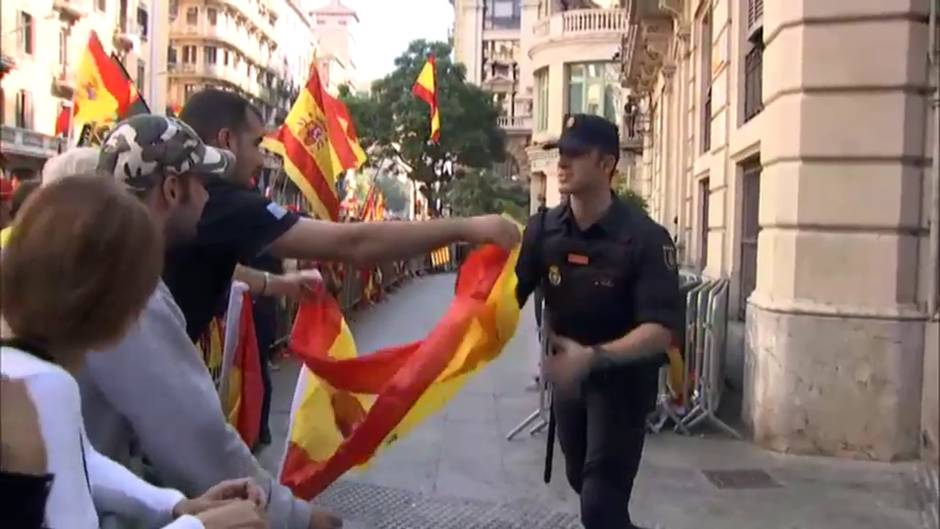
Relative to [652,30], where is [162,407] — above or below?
below

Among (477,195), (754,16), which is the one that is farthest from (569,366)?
(477,195)

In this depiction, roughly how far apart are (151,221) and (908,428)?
20.8 feet

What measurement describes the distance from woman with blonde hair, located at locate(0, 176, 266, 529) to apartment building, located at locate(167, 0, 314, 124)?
226ft

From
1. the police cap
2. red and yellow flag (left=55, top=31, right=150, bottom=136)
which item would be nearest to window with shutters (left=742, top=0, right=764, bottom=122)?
the police cap

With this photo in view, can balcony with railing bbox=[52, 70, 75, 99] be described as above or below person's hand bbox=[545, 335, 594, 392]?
above

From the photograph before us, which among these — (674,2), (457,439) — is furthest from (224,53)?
(457,439)

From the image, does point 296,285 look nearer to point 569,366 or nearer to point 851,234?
point 569,366

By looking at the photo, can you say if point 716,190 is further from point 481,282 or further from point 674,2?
point 481,282

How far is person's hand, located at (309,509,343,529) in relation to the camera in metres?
2.54

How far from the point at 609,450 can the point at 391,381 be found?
3.38ft

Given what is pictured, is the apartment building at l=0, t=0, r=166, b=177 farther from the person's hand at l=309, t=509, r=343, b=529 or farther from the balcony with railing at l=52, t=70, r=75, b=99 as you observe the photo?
the person's hand at l=309, t=509, r=343, b=529

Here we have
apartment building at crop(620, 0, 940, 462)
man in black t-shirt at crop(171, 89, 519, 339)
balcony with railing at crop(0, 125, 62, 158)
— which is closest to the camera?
man in black t-shirt at crop(171, 89, 519, 339)

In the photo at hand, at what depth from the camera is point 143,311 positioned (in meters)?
2.04

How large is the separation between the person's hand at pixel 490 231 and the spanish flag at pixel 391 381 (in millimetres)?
731
